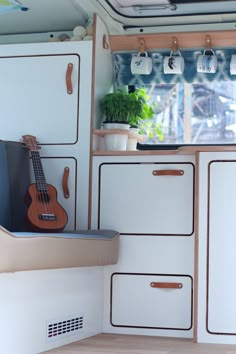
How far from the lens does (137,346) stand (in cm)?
314

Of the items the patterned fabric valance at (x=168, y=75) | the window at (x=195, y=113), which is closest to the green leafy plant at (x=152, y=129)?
the window at (x=195, y=113)

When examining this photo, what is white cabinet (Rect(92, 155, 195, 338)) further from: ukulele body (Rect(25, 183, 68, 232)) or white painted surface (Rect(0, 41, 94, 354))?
ukulele body (Rect(25, 183, 68, 232))

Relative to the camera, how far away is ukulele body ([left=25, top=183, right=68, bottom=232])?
339 centimetres

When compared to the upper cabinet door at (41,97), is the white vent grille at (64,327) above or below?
below

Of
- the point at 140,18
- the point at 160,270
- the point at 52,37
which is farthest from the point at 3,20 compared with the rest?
the point at 160,270

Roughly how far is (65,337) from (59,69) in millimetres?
1571

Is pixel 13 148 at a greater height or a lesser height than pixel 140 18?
lesser

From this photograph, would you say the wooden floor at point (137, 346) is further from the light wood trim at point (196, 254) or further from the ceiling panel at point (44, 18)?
the ceiling panel at point (44, 18)

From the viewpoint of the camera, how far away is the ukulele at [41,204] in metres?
3.40

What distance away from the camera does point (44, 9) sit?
3814 mm

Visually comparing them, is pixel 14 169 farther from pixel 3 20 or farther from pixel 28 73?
pixel 3 20

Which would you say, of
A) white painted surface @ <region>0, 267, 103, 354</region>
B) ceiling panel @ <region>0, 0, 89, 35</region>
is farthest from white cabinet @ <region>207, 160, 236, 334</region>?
ceiling panel @ <region>0, 0, 89, 35</region>

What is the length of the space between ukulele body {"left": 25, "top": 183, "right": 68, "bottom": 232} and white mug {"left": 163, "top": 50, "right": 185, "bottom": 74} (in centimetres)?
110

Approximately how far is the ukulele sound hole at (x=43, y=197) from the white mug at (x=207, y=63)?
1276 millimetres
